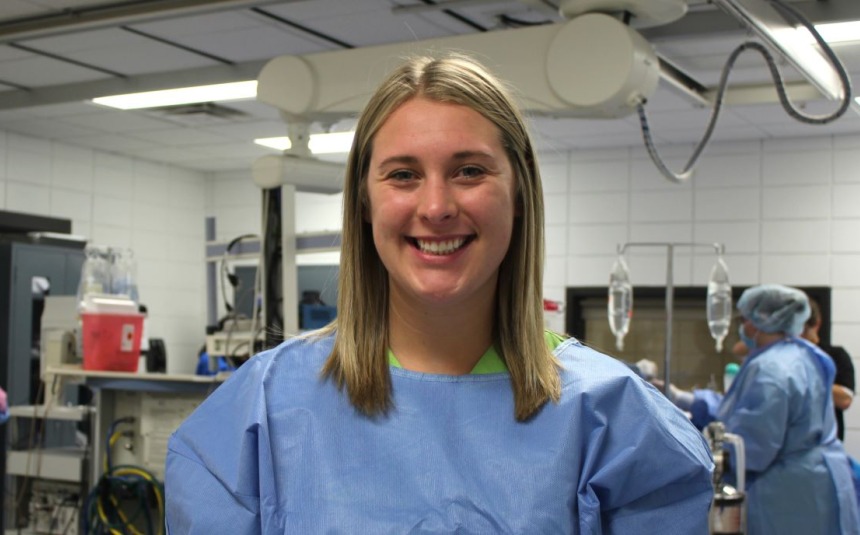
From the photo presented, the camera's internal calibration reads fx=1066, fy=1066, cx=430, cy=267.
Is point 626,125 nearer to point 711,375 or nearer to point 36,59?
point 711,375

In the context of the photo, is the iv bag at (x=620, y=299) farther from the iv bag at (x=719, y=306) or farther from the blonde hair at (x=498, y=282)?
the blonde hair at (x=498, y=282)

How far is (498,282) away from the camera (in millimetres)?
1325

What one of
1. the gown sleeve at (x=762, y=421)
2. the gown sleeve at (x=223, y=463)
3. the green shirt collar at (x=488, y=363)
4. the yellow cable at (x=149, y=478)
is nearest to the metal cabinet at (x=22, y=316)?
the yellow cable at (x=149, y=478)

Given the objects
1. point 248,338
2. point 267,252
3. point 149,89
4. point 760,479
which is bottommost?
point 760,479

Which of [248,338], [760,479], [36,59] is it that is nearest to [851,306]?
[760,479]

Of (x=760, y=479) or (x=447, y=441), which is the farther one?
(x=760, y=479)

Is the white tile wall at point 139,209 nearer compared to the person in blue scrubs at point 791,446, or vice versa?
the person in blue scrubs at point 791,446

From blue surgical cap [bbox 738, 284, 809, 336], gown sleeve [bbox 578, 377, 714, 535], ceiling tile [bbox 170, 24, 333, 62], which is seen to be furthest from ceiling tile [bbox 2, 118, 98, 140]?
gown sleeve [bbox 578, 377, 714, 535]

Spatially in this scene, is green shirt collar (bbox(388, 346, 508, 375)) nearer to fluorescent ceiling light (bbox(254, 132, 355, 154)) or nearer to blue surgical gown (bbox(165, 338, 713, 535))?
blue surgical gown (bbox(165, 338, 713, 535))

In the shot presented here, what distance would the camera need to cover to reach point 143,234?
8297 mm

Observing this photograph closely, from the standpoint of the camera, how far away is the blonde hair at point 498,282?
48.8 inches

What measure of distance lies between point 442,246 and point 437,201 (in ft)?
0.18

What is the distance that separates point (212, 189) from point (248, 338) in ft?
16.4

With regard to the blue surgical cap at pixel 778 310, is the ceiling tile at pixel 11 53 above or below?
above
